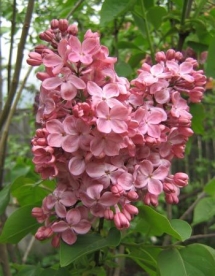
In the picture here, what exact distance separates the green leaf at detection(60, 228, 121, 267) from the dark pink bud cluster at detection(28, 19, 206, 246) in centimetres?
1

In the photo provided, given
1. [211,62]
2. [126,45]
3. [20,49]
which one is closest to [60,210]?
[20,49]

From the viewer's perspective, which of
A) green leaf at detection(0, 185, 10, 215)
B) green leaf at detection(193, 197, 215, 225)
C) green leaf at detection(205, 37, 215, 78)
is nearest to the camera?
green leaf at detection(0, 185, 10, 215)

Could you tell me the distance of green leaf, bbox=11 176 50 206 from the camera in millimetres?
999

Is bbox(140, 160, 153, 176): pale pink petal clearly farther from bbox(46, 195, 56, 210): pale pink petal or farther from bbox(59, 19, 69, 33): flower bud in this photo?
bbox(59, 19, 69, 33): flower bud

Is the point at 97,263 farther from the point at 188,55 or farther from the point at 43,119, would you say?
the point at 188,55

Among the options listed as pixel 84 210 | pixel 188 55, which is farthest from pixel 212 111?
pixel 84 210

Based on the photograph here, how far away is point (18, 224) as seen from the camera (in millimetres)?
860

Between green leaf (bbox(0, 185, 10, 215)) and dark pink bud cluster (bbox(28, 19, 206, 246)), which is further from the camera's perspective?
green leaf (bbox(0, 185, 10, 215))

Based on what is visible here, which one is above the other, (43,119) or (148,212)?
(43,119)

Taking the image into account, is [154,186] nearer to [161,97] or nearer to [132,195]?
[132,195]

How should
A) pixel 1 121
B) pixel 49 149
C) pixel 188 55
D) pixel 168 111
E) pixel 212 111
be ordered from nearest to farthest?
pixel 49 149 < pixel 168 111 < pixel 1 121 < pixel 188 55 < pixel 212 111

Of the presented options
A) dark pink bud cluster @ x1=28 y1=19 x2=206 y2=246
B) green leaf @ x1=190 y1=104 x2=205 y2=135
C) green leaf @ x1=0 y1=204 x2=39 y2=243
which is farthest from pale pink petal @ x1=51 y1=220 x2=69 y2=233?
green leaf @ x1=190 y1=104 x2=205 y2=135

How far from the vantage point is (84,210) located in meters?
0.76

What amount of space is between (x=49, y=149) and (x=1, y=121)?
39 centimetres
